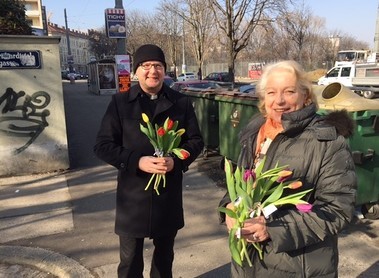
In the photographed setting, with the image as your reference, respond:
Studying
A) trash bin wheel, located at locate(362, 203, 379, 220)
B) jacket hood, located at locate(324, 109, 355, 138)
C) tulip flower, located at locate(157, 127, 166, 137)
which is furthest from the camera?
trash bin wheel, located at locate(362, 203, 379, 220)

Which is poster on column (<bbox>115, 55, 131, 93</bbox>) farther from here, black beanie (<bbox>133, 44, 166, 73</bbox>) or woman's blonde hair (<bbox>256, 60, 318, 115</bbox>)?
woman's blonde hair (<bbox>256, 60, 318, 115</bbox>)

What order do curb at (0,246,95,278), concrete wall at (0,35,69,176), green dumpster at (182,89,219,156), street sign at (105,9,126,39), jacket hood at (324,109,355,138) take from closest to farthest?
jacket hood at (324,109,355,138)
curb at (0,246,95,278)
concrete wall at (0,35,69,176)
green dumpster at (182,89,219,156)
street sign at (105,9,126,39)

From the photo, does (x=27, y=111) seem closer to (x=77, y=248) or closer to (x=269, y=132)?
(x=77, y=248)

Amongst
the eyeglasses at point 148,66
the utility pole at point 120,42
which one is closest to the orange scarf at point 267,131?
the eyeglasses at point 148,66

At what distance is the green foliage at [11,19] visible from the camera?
689 centimetres

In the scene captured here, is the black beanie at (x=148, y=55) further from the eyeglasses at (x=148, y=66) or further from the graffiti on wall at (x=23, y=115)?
the graffiti on wall at (x=23, y=115)

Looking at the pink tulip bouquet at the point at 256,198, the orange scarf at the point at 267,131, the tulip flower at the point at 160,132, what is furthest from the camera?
the tulip flower at the point at 160,132

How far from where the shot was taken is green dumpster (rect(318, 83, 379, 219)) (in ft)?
13.2

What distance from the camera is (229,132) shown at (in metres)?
6.21

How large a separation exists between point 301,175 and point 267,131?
304 millimetres

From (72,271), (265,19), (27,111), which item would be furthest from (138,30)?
(72,271)

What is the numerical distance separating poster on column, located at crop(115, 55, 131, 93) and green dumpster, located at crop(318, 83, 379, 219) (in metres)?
8.66

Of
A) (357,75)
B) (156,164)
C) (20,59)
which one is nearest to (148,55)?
(156,164)

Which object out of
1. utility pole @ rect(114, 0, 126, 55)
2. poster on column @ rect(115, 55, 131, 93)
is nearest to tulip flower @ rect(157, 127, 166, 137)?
poster on column @ rect(115, 55, 131, 93)
